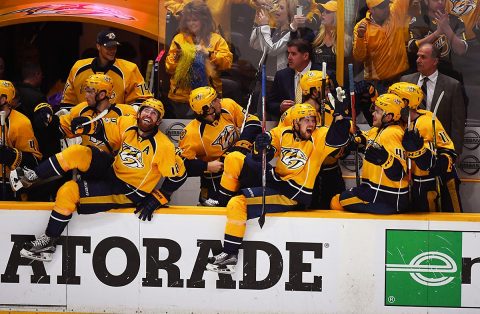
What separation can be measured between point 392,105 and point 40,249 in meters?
2.66

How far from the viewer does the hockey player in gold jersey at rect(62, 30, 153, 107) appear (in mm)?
8516

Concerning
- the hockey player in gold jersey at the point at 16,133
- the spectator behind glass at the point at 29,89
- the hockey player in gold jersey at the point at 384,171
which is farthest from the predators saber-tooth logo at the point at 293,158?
the spectator behind glass at the point at 29,89

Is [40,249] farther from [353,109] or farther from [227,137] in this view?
[353,109]

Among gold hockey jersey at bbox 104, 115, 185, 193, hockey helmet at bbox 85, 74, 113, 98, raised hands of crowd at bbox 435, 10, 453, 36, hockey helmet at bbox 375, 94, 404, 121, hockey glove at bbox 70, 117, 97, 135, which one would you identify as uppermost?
raised hands of crowd at bbox 435, 10, 453, 36

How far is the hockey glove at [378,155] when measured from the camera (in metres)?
7.55

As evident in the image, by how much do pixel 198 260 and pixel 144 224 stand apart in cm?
45

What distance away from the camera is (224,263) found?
7359mm

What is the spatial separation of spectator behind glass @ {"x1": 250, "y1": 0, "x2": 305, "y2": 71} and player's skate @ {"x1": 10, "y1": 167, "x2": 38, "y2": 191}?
2.15 m

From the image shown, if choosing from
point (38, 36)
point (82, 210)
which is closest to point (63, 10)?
point (38, 36)

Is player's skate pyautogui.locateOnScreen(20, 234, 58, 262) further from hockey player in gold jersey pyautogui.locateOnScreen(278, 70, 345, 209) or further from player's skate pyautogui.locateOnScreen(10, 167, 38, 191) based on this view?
hockey player in gold jersey pyautogui.locateOnScreen(278, 70, 345, 209)

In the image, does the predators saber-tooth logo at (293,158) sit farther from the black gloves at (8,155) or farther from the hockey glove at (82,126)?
the black gloves at (8,155)

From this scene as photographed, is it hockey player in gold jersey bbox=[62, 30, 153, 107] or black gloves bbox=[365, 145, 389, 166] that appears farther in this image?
hockey player in gold jersey bbox=[62, 30, 153, 107]

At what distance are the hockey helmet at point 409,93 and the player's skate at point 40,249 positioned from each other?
8.67 feet

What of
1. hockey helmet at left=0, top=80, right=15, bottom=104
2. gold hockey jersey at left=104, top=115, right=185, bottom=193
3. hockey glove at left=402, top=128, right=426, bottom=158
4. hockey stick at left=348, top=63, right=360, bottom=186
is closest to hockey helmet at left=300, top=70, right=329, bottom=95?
hockey stick at left=348, top=63, right=360, bottom=186
